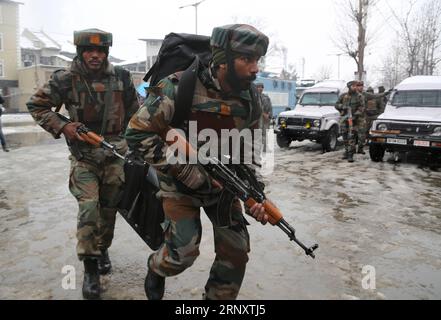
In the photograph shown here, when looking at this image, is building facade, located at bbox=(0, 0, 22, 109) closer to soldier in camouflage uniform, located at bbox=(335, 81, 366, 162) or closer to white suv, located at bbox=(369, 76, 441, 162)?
soldier in camouflage uniform, located at bbox=(335, 81, 366, 162)

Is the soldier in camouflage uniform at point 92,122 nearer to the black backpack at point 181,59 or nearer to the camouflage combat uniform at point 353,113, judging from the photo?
the black backpack at point 181,59

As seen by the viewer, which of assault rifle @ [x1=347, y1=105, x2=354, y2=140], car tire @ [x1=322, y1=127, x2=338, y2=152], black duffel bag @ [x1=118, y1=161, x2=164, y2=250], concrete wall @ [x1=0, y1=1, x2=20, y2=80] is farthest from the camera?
concrete wall @ [x1=0, y1=1, x2=20, y2=80]

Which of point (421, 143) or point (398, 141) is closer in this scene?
point (421, 143)

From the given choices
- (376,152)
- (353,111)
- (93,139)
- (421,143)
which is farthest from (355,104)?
(93,139)

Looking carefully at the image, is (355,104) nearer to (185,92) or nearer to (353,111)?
(353,111)

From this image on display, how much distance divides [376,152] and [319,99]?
331 centimetres

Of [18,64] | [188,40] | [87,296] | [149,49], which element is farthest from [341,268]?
[149,49]

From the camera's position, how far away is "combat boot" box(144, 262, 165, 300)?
2629 millimetres

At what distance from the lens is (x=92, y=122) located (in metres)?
3.37

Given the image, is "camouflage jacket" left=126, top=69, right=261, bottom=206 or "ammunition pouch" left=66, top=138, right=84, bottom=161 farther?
"ammunition pouch" left=66, top=138, right=84, bottom=161

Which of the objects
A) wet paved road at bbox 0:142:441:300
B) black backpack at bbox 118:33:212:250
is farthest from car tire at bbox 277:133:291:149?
black backpack at bbox 118:33:212:250

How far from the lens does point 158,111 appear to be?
237cm
